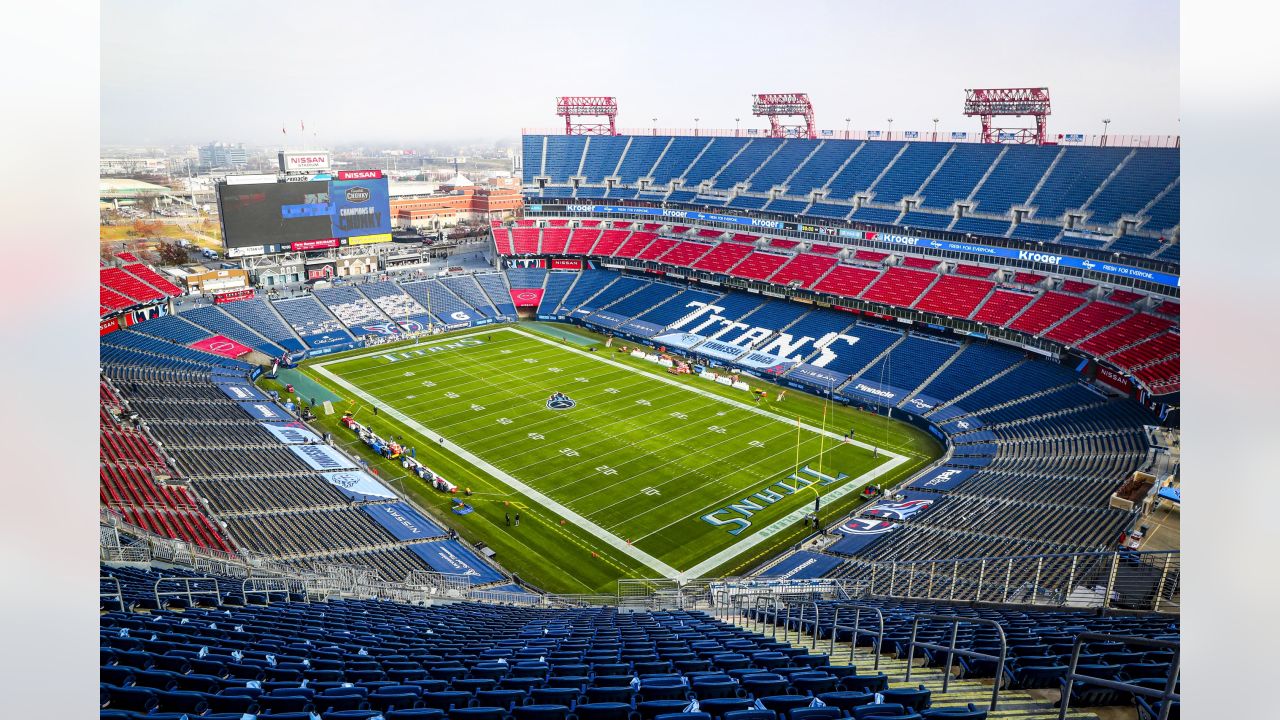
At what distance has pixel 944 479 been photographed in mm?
30172

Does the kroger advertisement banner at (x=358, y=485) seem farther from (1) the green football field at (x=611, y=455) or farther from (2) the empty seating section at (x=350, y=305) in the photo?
(2) the empty seating section at (x=350, y=305)

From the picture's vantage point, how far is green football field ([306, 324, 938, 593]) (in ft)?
87.1

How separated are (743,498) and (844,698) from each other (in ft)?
80.5

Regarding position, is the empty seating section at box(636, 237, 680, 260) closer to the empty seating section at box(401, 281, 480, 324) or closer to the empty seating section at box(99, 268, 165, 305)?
the empty seating section at box(401, 281, 480, 324)

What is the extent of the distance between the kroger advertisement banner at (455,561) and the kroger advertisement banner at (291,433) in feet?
37.2

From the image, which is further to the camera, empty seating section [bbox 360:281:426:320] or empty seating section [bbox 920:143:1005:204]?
empty seating section [bbox 360:281:426:320]

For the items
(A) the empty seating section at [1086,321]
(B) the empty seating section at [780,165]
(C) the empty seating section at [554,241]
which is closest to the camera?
(A) the empty seating section at [1086,321]

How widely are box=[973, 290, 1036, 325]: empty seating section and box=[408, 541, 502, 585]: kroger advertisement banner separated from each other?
30.3 metres

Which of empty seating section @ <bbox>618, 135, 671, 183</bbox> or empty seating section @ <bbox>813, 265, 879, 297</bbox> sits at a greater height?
empty seating section @ <bbox>618, 135, 671, 183</bbox>

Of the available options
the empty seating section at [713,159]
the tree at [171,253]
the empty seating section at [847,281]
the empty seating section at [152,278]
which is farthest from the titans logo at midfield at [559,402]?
the tree at [171,253]

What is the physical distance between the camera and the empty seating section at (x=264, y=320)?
48375mm

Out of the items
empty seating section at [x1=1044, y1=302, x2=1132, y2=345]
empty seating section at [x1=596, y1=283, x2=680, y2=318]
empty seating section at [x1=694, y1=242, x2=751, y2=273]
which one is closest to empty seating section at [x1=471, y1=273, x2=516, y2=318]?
empty seating section at [x1=596, y1=283, x2=680, y2=318]

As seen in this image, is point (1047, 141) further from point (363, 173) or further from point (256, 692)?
point (256, 692)

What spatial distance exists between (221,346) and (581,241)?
92.4 feet
